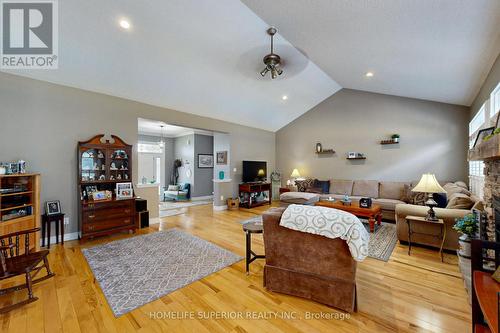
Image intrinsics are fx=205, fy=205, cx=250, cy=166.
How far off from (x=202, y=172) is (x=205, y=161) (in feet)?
1.56

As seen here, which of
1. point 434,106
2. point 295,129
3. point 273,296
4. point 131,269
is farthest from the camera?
point 295,129

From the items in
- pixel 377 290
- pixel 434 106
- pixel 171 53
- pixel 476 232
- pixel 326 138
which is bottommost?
pixel 377 290

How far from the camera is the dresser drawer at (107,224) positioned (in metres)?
3.51

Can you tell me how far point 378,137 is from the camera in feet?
19.1

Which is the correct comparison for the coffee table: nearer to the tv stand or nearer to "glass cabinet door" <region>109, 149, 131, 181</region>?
the tv stand

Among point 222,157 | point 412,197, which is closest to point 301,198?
point 412,197

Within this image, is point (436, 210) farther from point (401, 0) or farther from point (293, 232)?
point (401, 0)

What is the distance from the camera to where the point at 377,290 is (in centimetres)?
223

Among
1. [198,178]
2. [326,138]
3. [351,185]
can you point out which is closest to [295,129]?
[326,138]

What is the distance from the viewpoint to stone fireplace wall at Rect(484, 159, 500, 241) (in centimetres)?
216

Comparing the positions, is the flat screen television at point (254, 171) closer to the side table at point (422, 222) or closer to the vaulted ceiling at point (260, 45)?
the vaulted ceiling at point (260, 45)

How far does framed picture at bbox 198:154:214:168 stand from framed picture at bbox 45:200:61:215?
5103mm

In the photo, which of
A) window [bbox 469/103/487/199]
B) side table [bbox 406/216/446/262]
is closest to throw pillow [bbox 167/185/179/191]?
side table [bbox 406/216/446/262]

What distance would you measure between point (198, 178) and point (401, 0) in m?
7.59
